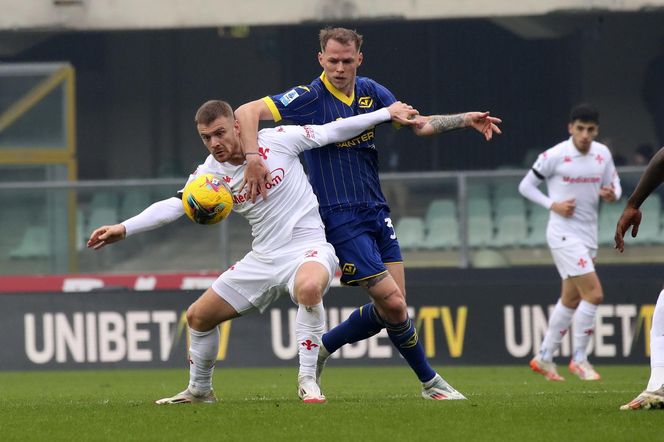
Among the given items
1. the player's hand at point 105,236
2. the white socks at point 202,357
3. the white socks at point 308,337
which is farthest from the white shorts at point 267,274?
the player's hand at point 105,236

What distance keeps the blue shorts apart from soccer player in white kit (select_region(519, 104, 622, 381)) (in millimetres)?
4135

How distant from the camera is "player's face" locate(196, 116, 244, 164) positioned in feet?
28.2

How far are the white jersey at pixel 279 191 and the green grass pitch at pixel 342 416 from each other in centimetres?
107

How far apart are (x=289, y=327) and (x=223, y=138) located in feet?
23.4

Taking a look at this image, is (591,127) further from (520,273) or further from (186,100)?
(186,100)

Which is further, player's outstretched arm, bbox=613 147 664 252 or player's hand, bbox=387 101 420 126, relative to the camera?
player's hand, bbox=387 101 420 126

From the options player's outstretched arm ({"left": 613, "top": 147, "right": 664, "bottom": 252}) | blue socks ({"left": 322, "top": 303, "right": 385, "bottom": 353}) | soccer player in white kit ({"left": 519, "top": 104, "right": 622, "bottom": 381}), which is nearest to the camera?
player's outstretched arm ({"left": 613, "top": 147, "right": 664, "bottom": 252})

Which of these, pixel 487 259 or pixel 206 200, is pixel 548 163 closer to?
pixel 487 259

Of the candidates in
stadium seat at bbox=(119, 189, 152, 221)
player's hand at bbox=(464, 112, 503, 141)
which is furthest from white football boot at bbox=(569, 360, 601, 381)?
stadium seat at bbox=(119, 189, 152, 221)

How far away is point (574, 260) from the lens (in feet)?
44.0

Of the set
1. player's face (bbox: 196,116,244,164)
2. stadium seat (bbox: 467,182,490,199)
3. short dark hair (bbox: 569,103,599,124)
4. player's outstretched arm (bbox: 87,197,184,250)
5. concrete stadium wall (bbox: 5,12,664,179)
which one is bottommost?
player's outstretched arm (bbox: 87,197,184,250)

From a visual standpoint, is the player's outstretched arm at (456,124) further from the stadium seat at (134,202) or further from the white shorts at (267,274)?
the stadium seat at (134,202)

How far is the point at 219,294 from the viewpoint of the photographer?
8.79 meters

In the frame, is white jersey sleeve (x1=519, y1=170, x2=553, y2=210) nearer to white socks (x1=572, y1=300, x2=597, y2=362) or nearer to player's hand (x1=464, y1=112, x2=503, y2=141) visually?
white socks (x1=572, y1=300, x2=597, y2=362)
